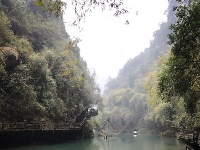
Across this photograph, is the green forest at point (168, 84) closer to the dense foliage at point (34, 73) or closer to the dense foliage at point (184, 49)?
the dense foliage at point (184, 49)

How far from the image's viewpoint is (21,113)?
24672 millimetres

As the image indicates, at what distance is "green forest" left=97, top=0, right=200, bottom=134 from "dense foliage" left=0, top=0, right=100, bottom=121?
6358 mm

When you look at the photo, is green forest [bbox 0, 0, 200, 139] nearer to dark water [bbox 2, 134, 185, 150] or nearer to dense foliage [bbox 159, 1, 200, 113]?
dense foliage [bbox 159, 1, 200, 113]

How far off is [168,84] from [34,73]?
1459 cm

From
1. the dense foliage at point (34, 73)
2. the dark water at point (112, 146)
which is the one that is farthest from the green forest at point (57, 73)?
the dark water at point (112, 146)

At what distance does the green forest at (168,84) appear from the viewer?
12.0m

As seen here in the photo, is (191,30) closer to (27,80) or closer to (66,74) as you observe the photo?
(27,80)

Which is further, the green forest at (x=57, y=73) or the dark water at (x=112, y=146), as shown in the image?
the dark water at (x=112, y=146)

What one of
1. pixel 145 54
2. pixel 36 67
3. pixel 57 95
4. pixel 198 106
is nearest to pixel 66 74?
pixel 57 95

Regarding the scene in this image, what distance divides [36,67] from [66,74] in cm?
572

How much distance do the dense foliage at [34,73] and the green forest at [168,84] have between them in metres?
6.36

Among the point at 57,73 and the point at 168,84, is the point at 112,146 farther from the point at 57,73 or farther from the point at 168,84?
the point at 168,84

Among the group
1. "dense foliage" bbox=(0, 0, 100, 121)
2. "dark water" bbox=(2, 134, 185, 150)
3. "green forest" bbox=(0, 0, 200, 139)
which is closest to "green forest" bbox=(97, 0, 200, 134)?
"green forest" bbox=(0, 0, 200, 139)

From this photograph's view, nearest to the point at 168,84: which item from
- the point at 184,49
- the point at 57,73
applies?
the point at 184,49
